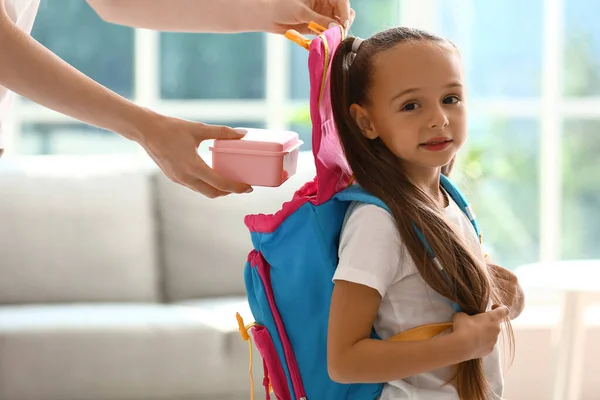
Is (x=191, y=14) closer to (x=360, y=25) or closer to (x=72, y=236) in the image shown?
(x=72, y=236)

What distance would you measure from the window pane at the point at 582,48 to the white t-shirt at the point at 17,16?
9.88ft

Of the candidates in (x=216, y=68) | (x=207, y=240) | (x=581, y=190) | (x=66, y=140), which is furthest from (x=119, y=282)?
(x=581, y=190)

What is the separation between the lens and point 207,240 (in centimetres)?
334

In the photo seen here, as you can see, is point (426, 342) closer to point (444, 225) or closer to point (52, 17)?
point (444, 225)

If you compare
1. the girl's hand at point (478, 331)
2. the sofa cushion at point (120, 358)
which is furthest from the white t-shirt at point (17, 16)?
the sofa cushion at point (120, 358)

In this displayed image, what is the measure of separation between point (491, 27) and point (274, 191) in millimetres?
1427

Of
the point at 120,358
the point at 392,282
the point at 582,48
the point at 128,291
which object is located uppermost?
the point at 582,48

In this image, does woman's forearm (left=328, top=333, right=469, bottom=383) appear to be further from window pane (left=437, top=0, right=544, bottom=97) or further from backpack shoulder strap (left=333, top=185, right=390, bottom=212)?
window pane (left=437, top=0, right=544, bottom=97)

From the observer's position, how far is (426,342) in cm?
130

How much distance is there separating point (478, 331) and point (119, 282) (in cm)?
214

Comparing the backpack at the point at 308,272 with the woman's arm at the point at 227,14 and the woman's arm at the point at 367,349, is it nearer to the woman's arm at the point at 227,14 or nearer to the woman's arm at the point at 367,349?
the woman's arm at the point at 367,349

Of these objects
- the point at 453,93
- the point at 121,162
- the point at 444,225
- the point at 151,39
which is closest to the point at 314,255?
the point at 444,225

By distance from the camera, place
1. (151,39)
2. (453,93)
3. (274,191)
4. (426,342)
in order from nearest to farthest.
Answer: (426,342)
(453,93)
(274,191)
(151,39)

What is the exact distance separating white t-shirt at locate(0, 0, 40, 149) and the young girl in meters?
0.61
